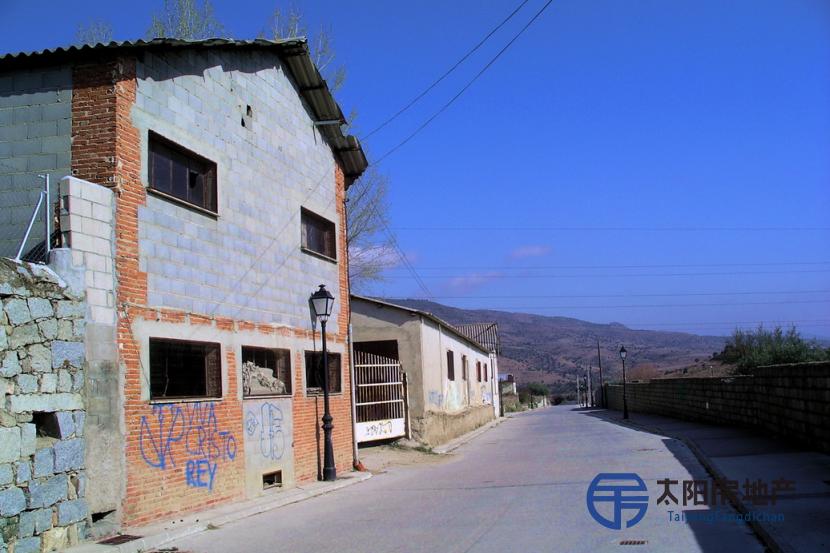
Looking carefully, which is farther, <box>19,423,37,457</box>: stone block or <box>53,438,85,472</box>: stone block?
<box>53,438,85,472</box>: stone block

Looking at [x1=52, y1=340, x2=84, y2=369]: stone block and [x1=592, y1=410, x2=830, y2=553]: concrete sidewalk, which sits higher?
[x1=52, y1=340, x2=84, y2=369]: stone block

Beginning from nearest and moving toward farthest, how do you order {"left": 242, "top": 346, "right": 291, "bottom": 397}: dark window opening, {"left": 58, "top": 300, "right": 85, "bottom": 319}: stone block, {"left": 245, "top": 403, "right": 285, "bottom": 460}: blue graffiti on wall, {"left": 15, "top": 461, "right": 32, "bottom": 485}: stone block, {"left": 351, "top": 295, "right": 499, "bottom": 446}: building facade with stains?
1. {"left": 15, "top": 461, "right": 32, "bottom": 485}: stone block
2. {"left": 58, "top": 300, "right": 85, "bottom": 319}: stone block
3. {"left": 245, "top": 403, "right": 285, "bottom": 460}: blue graffiti on wall
4. {"left": 242, "top": 346, "right": 291, "bottom": 397}: dark window opening
5. {"left": 351, "top": 295, "right": 499, "bottom": 446}: building facade with stains

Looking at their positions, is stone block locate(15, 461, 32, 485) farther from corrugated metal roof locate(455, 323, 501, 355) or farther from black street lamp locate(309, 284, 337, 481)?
corrugated metal roof locate(455, 323, 501, 355)

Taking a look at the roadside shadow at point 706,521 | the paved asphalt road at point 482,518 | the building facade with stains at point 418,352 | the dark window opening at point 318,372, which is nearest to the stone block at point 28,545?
the paved asphalt road at point 482,518

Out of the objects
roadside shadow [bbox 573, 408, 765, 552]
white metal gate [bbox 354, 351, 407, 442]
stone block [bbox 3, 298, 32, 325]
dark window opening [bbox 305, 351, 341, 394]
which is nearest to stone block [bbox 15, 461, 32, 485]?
stone block [bbox 3, 298, 32, 325]

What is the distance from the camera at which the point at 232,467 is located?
12.6m

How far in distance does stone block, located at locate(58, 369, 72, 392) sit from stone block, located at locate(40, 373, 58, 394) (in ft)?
0.20

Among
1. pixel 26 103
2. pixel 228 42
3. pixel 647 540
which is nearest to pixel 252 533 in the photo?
pixel 647 540

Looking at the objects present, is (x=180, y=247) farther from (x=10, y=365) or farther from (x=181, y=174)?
(x=10, y=365)

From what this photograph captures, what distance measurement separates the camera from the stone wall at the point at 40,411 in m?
8.16

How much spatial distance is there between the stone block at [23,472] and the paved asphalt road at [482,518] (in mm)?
2122

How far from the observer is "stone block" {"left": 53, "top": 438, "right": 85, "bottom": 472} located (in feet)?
28.9

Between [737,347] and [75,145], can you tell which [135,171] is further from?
[737,347]

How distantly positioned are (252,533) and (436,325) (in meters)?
18.0
